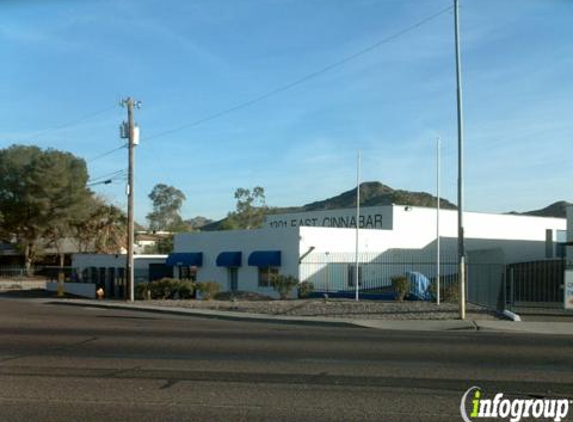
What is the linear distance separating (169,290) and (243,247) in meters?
6.64

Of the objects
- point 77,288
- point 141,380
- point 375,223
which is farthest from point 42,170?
point 141,380

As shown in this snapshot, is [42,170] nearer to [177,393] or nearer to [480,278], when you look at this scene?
[480,278]

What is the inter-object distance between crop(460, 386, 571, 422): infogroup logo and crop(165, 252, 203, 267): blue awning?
121 feet

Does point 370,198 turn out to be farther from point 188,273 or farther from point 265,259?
point 265,259

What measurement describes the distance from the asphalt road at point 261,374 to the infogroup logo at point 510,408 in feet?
0.55

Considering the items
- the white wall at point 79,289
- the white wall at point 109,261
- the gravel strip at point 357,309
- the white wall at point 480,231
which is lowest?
the white wall at point 79,289

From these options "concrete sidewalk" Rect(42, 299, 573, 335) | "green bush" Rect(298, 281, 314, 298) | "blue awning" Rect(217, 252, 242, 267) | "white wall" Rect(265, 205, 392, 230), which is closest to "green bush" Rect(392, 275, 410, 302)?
"green bush" Rect(298, 281, 314, 298)

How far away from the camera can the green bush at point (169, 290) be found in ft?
121

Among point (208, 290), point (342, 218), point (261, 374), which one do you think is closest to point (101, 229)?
point (342, 218)

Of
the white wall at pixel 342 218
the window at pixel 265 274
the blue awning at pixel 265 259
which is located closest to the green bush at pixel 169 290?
the blue awning at pixel 265 259

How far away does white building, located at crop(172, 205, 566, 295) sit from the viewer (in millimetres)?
39719

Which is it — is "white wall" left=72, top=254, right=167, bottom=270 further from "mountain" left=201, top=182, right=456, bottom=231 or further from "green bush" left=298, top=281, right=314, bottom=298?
"mountain" left=201, top=182, right=456, bottom=231

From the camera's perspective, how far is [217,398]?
8.75 meters

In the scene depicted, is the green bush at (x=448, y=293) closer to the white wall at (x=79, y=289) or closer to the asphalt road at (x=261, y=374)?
the asphalt road at (x=261, y=374)
